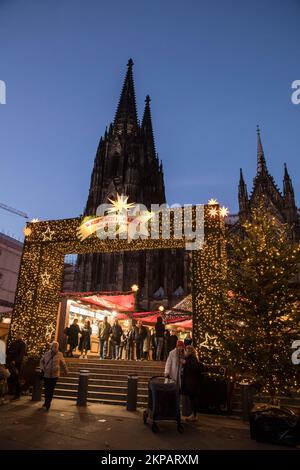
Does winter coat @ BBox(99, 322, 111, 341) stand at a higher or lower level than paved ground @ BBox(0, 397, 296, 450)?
higher

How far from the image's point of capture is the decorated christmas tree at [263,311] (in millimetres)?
7551

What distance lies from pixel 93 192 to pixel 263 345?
3933cm

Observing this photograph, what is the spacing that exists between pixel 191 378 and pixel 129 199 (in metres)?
36.3

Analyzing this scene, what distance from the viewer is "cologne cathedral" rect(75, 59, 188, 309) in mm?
38938

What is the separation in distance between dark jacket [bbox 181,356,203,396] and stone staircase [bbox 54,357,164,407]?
2361 millimetres

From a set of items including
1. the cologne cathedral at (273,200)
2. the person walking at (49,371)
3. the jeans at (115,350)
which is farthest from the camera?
the cologne cathedral at (273,200)

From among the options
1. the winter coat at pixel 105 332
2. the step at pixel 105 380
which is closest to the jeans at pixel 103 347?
the winter coat at pixel 105 332

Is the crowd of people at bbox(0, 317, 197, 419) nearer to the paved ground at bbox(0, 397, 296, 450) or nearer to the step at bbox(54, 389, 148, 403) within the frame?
the paved ground at bbox(0, 397, 296, 450)

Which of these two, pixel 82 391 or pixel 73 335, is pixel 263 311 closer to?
pixel 82 391

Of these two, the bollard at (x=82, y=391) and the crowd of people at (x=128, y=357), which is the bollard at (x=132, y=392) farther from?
the crowd of people at (x=128, y=357)

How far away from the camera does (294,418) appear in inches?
221

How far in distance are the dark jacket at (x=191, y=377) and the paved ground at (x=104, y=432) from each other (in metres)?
0.67

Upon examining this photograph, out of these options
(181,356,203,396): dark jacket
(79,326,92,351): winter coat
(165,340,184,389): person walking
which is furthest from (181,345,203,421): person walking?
(79,326,92,351): winter coat
